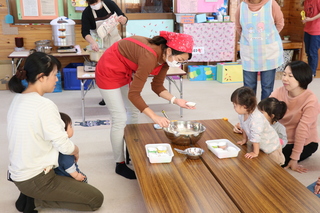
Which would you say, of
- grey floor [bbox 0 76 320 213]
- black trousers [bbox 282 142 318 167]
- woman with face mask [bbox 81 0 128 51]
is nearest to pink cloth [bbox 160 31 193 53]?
grey floor [bbox 0 76 320 213]

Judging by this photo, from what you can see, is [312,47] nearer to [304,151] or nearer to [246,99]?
[304,151]

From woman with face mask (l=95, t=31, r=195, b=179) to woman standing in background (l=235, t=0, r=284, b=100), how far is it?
1.39 meters

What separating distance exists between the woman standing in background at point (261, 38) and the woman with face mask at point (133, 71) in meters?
1.39

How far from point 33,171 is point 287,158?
1.76 m

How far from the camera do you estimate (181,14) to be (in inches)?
219

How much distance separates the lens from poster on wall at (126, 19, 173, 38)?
5656 mm

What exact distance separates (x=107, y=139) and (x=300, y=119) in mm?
1683

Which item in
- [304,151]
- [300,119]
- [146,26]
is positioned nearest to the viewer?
[300,119]

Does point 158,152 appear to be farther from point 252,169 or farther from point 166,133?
point 252,169

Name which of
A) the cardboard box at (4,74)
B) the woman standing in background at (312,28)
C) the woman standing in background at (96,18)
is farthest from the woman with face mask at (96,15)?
the woman standing in background at (312,28)

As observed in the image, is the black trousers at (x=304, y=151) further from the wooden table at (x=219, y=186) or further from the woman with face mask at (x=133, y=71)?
the woman with face mask at (x=133, y=71)

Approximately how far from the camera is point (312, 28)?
5141 millimetres

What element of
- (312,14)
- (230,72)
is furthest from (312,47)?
(230,72)

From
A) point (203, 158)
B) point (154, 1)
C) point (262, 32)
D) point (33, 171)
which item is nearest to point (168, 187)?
point (203, 158)
